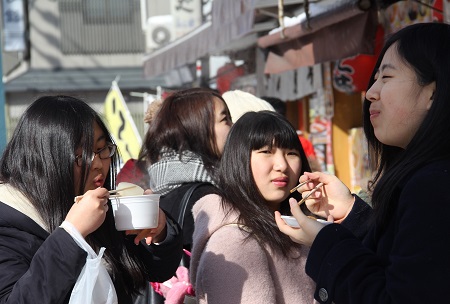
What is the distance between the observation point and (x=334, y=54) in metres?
6.83

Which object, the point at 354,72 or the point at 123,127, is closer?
the point at 123,127

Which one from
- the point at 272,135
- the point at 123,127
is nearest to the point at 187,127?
the point at 272,135

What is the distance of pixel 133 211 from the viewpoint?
243 centimetres

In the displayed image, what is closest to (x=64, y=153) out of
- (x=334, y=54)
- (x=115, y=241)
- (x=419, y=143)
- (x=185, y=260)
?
(x=115, y=241)

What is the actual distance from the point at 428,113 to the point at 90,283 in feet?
3.39

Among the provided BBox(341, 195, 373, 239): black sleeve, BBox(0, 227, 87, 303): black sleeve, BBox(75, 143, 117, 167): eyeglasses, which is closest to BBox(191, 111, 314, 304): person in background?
BBox(341, 195, 373, 239): black sleeve

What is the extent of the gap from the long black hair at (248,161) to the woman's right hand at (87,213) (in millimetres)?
871

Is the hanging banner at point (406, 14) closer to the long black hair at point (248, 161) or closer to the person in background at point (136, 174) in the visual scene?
the person in background at point (136, 174)

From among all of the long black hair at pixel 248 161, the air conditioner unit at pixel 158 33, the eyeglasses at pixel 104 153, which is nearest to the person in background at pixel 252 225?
the long black hair at pixel 248 161

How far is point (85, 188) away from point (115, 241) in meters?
0.26

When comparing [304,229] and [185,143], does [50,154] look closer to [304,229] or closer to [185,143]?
[304,229]

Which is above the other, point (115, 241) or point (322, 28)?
point (322, 28)

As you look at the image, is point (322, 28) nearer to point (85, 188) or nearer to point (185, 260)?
point (185, 260)

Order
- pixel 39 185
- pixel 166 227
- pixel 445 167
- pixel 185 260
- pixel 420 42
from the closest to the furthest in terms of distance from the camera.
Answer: pixel 445 167, pixel 420 42, pixel 39 185, pixel 166 227, pixel 185 260
